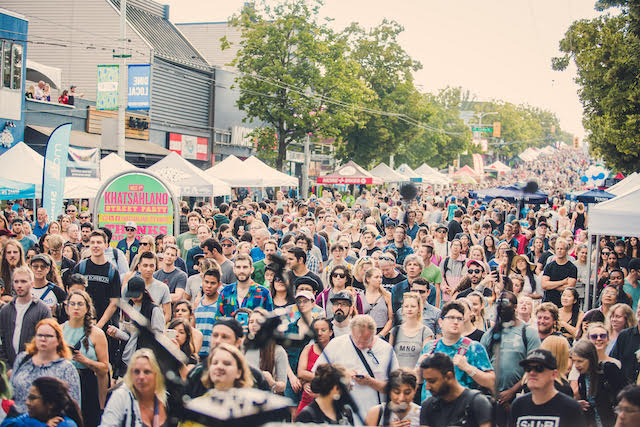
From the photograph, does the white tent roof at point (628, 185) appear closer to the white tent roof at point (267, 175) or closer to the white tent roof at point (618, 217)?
the white tent roof at point (618, 217)

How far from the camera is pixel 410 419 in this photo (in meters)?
4.90

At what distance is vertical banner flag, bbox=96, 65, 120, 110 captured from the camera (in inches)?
766

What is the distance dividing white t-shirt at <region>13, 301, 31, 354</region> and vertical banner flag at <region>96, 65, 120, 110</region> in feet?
45.3

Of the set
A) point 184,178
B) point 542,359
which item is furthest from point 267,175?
point 542,359

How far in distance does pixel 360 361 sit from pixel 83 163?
1235cm

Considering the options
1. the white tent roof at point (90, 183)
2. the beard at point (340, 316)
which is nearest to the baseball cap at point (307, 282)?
the beard at point (340, 316)

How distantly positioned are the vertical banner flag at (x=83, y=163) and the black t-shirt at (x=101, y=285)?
8646 millimetres

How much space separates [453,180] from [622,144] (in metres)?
39.4

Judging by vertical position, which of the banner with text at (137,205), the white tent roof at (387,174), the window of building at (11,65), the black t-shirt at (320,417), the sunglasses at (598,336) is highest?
the window of building at (11,65)

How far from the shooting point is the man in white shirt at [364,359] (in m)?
5.45

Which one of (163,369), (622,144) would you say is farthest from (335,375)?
(622,144)

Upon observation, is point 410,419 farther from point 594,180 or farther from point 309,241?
point 594,180

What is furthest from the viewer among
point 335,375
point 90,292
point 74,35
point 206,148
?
point 206,148

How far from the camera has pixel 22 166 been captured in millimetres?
17594
